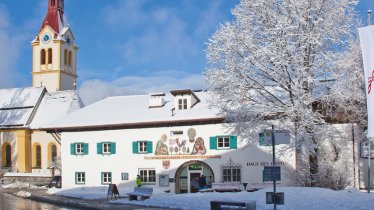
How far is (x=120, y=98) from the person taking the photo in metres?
41.5

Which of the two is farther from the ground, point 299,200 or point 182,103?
point 182,103

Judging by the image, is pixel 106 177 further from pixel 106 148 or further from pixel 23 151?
pixel 23 151

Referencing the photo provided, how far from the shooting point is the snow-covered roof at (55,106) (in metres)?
47.6

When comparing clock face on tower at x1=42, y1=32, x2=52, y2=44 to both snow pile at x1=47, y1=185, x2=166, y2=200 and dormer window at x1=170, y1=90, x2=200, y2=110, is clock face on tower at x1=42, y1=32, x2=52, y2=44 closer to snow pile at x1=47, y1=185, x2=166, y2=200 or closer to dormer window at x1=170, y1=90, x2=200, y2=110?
snow pile at x1=47, y1=185, x2=166, y2=200

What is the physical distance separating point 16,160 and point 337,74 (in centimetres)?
3231

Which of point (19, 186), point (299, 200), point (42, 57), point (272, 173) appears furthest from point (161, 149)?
point (42, 57)

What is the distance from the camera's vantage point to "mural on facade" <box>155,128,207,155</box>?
32.8 metres

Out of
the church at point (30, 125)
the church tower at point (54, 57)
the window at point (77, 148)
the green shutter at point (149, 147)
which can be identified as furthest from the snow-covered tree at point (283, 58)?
the church tower at point (54, 57)

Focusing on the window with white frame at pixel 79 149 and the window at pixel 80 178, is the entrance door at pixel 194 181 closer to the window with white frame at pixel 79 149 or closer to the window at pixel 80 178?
the window at pixel 80 178

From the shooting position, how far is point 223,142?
3222 cm

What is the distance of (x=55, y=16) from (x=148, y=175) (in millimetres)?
37917

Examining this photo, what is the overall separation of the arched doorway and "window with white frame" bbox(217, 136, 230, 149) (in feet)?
5.39

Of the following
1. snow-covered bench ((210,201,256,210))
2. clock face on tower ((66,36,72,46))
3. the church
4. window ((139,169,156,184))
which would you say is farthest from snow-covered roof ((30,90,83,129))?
snow-covered bench ((210,201,256,210))

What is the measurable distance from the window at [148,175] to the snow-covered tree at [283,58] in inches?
341
